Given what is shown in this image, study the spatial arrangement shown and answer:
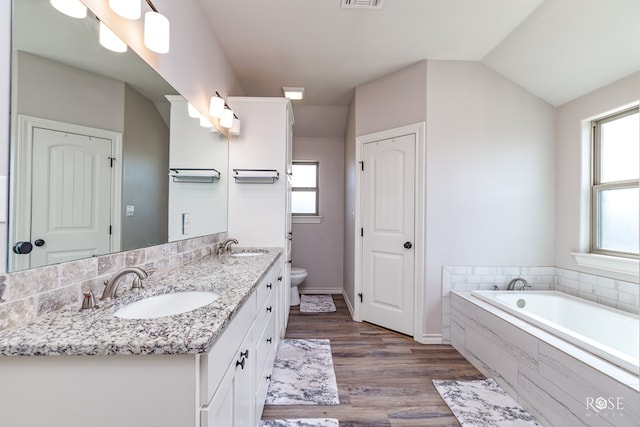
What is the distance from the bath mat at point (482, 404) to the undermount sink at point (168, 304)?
5.09 ft

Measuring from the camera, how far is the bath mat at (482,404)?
4.93 ft

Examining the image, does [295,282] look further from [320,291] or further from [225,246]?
[225,246]

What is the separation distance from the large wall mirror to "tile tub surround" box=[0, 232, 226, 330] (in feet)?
0.11

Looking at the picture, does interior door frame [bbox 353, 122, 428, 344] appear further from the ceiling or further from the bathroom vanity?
the bathroom vanity

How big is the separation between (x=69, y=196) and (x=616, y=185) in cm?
322

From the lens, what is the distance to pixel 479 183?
2.43 m

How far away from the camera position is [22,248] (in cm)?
76

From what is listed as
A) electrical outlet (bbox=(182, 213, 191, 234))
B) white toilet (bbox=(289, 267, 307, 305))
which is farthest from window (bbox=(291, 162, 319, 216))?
electrical outlet (bbox=(182, 213, 191, 234))

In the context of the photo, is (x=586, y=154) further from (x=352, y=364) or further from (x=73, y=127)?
(x=73, y=127)

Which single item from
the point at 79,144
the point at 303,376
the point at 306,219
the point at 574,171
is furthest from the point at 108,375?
the point at 306,219

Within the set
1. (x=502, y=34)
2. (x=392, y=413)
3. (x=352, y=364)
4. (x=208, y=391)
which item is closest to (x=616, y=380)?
(x=392, y=413)

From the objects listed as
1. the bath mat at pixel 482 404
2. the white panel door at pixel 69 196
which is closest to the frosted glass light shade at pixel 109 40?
the white panel door at pixel 69 196

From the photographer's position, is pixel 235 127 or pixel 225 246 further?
pixel 235 127

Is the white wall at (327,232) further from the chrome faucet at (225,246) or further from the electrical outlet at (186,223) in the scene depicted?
the electrical outlet at (186,223)
